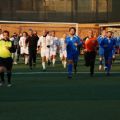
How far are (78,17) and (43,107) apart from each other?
5046 cm

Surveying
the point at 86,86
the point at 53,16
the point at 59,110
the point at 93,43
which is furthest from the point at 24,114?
the point at 53,16

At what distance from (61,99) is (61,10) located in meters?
49.1

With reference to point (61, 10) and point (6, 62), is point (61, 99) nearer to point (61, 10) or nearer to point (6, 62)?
point (6, 62)

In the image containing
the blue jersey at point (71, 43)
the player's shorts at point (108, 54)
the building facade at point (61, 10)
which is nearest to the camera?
the blue jersey at point (71, 43)

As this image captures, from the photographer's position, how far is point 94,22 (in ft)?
211

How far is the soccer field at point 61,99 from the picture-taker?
44.2ft

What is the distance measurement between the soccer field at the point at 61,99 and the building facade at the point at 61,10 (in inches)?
1559

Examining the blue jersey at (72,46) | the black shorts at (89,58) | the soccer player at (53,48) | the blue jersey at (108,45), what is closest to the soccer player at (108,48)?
the blue jersey at (108,45)

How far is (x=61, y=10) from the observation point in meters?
65.3

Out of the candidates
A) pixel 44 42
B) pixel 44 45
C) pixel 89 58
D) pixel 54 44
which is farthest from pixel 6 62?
pixel 54 44

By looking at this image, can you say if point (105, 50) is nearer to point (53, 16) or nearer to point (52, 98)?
point (52, 98)

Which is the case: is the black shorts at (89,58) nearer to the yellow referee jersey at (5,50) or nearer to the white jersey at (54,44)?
the yellow referee jersey at (5,50)

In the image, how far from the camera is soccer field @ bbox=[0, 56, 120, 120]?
44.2 feet

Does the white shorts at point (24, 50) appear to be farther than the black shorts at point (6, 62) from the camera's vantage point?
Yes
